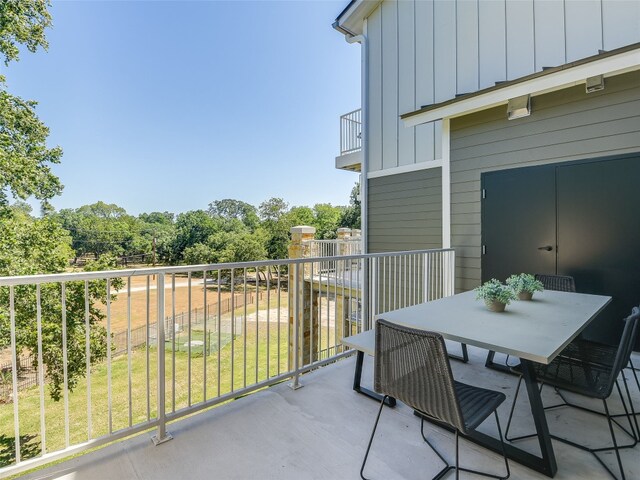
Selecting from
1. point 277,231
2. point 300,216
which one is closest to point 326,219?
point 300,216

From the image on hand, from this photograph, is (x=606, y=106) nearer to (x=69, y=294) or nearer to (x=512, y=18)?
(x=512, y=18)

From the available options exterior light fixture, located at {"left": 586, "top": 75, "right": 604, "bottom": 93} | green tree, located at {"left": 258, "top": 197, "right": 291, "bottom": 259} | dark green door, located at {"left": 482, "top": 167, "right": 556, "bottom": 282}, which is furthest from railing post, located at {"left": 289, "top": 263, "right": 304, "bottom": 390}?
green tree, located at {"left": 258, "top": 197, "right": 291, "bottom": 259}

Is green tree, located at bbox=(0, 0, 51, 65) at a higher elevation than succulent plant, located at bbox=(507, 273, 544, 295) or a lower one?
higher

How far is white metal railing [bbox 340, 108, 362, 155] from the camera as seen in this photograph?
24.5 ft

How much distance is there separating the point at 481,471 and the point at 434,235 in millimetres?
3688

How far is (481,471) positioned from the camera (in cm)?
164

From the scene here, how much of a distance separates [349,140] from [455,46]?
3112 millimetres

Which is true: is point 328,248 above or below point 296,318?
above

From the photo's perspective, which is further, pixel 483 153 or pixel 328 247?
pixel 328 247

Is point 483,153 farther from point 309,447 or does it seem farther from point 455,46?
point 309,447

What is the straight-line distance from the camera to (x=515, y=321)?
1960 millimetres

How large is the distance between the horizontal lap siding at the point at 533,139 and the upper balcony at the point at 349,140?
310 centimetres

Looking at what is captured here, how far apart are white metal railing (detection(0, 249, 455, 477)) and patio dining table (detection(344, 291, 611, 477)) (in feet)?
2.85

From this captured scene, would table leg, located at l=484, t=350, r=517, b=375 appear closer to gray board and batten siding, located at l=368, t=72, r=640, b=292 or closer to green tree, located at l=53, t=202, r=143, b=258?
gray board and batten siding, located at l=368, t=72, r=640, b=292
